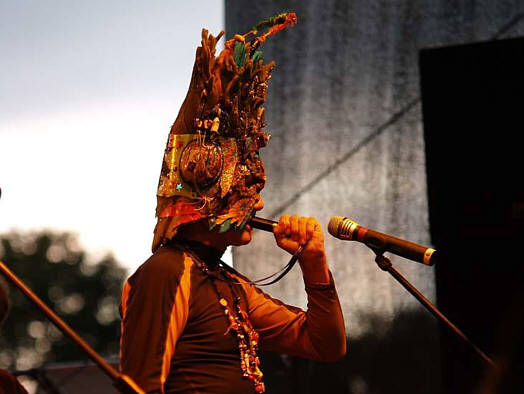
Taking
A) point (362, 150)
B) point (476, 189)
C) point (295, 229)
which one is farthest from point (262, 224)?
point (362, 150)

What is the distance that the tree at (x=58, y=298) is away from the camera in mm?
9594

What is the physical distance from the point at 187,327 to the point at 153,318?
14cm

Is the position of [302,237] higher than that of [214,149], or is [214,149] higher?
[214,149]

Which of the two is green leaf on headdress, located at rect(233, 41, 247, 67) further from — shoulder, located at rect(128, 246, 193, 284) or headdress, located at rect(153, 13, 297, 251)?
shoulder, located at rect(128, 246, 193, 284)

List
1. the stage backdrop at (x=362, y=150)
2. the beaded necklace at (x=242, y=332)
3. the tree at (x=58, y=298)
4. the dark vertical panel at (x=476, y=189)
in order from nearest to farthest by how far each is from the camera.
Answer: the beaded necklace at (x=242, y=332), the dark vertical panel at (x=476, y=189), the stage backdrop at (x=362, y=150), the tree at (x=58, y=298)

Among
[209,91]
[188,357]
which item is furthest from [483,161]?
[188,357]

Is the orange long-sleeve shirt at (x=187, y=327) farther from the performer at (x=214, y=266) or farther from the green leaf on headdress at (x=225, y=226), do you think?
the green leaf on headdress at (x=225, y=226)

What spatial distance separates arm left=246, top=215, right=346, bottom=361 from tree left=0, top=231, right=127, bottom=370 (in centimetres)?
718

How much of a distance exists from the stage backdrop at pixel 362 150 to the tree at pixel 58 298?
20.2ft

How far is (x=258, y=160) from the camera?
7.47 feet

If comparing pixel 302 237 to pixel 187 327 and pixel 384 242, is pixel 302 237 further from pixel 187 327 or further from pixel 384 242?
pixel 187 327

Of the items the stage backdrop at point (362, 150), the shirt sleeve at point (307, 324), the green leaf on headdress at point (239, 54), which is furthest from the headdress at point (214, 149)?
the stage backdrop at point (362, 150)

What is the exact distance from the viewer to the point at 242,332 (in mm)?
2127

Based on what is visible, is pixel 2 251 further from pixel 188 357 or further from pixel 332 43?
pixel 188 357
